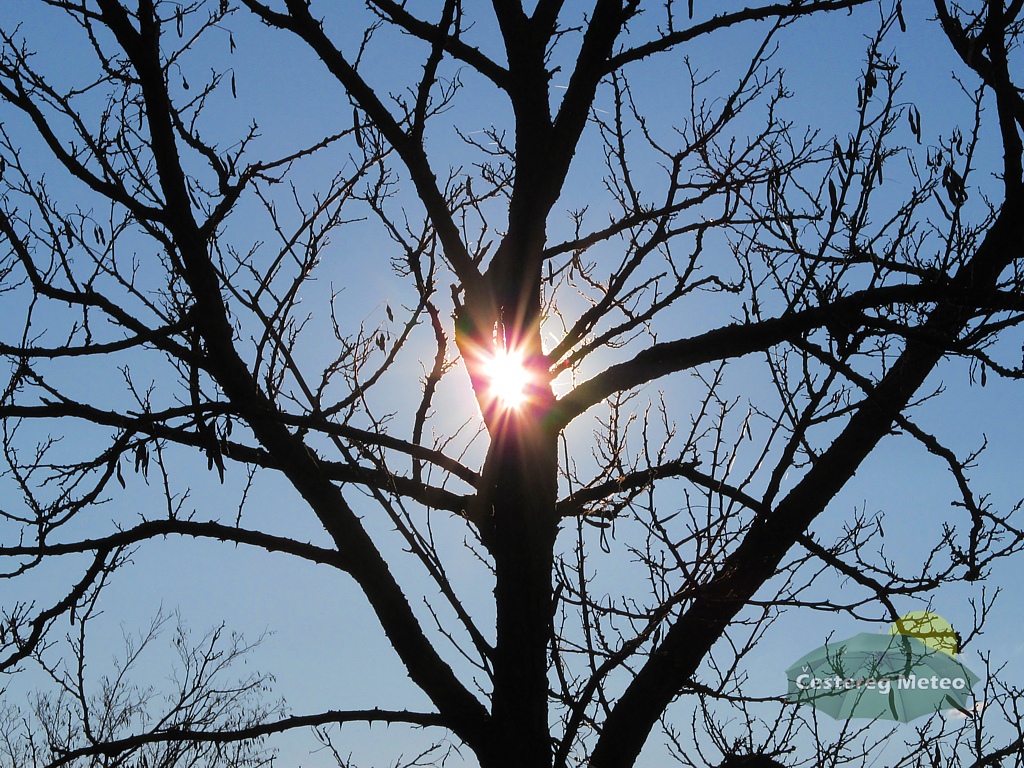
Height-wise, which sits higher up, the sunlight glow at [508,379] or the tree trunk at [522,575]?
the sunlight glow at [508,379]

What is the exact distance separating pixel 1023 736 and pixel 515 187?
374 cm

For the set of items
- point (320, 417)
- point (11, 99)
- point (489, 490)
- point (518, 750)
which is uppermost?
point (11, 99)

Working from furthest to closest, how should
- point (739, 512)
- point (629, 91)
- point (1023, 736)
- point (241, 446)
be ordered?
point (1023, 736) → point (629, 91) → point (241, 446) → point (739, 512)

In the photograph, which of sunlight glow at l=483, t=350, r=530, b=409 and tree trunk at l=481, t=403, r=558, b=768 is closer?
tree trunk at l=481, t=403, r=558, b=768

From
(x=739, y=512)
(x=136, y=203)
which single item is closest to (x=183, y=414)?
(x=136, y=203)

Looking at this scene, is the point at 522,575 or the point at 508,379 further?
the point at 508,379

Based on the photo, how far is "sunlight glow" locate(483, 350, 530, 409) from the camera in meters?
3.61

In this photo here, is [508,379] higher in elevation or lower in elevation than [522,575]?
higher

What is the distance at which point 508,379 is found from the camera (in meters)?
3.64

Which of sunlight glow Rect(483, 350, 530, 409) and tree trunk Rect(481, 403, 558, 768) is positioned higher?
sunlight glow Rect(483, 350, 530, 409)

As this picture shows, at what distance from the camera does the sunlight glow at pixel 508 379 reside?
3.61m

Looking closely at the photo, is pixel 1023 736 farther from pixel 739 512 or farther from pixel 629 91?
pixel 629 91

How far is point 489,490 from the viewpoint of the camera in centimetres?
351

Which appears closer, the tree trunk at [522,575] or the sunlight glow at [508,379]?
the tree trunk at [522,575]
